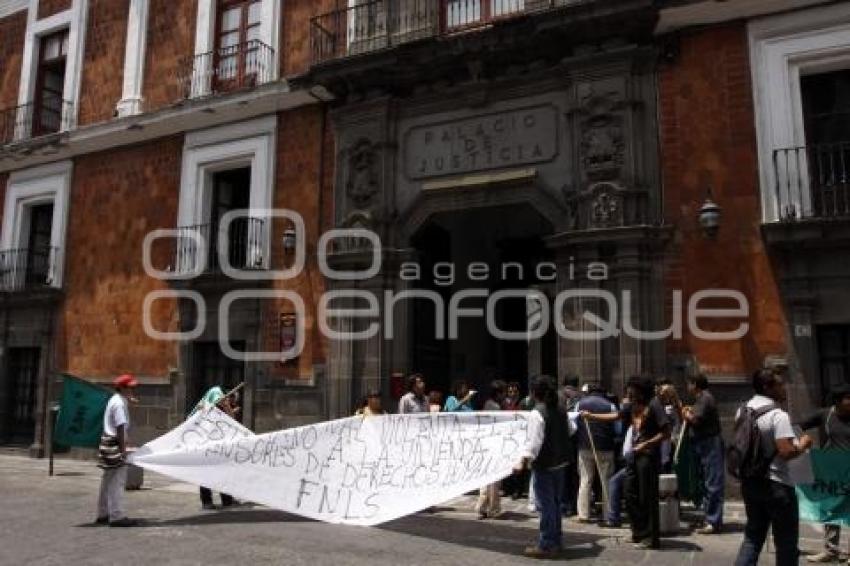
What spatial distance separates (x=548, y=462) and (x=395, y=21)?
875cm

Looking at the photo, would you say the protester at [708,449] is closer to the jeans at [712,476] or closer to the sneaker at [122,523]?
the jeans at [712,476]

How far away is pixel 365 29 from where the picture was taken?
13.2 meters

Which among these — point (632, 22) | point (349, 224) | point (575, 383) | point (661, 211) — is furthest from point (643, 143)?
point (349, 224)

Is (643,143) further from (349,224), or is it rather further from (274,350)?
(274,350)

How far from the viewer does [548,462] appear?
6.71 meters

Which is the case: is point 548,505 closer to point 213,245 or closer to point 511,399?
point 511,399

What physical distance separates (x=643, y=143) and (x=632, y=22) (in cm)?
167

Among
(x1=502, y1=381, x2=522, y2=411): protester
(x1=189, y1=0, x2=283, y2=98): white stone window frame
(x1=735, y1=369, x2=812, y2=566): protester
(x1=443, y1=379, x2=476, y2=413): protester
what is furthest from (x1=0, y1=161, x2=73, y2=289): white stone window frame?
(x1=735, y1=369, x2=812, y2=566): protester

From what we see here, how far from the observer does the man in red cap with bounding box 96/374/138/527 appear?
7.89 meters

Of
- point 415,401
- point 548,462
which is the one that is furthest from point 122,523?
point 548,462

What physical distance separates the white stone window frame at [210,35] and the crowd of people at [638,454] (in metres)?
7.30

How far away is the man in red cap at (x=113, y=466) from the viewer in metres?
7.89

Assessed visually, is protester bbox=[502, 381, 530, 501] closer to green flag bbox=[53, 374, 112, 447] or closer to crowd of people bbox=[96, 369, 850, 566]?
crowd of people bbox=[96, 369, 850, 566]

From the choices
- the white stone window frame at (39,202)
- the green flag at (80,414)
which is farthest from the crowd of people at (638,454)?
the white stone window frame at (39,202)
